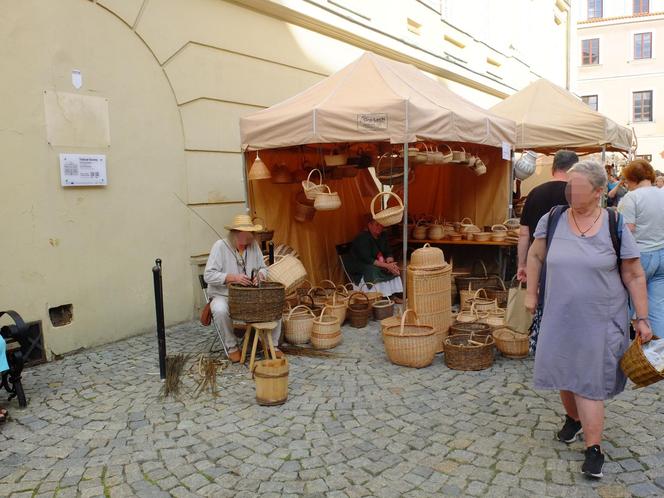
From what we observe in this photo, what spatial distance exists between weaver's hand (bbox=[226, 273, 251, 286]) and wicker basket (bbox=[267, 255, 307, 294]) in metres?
0.38

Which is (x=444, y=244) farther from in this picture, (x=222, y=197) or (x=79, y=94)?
(x=79, y=94)

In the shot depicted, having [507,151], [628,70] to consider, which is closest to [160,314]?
[507,151]

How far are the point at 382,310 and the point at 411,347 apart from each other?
1.78 metres

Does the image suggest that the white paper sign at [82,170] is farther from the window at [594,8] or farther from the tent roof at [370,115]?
the window at [594,8]

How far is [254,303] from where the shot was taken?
14.2 feet

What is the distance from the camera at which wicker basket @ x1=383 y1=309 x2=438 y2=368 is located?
14.7ft

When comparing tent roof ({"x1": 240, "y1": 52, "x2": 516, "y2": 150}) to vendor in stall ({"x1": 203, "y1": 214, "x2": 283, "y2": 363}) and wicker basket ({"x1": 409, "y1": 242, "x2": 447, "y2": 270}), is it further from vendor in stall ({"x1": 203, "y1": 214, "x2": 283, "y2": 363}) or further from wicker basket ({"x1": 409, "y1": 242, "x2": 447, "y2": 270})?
vendor in stall ({"x1": 203, "y1": 214, "x2": 283, "y2": 363})

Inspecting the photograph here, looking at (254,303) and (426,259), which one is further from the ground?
(426,259)

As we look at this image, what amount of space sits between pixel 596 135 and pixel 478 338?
16.3ft

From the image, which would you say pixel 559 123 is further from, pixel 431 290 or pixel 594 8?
pixel 594 8

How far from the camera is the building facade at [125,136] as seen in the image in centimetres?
479

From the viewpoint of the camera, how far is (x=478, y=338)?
15.5ft

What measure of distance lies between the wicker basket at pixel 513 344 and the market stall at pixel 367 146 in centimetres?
136

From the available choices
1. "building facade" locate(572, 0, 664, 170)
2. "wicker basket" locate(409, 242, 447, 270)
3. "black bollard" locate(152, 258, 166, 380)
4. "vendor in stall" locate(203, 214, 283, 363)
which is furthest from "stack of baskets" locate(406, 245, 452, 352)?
"building facade" locate(572, 0, 664, 170)
